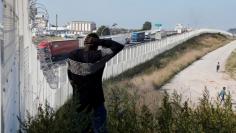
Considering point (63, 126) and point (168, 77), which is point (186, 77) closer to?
point (168, 77)

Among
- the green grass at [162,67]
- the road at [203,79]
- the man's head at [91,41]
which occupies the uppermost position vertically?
the man's head at [91,41]

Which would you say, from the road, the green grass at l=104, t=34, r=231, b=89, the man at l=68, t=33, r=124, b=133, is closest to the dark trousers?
the man at l=68, t=33, r=124, b=133

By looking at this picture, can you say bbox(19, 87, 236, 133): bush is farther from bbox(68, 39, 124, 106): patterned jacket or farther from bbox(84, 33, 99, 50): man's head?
bbox(84, 33, 99, 50): man's head

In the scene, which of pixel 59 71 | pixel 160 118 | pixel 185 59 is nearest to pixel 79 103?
pixel 160 118

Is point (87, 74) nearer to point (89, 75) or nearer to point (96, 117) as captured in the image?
point (89, 75)

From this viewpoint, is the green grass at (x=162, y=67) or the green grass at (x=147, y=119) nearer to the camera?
the green grass at (x=147, y=119)

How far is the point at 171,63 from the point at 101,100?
47812 mm

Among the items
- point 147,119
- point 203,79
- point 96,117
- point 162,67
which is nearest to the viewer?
point 147,119

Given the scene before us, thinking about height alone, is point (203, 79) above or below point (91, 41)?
below

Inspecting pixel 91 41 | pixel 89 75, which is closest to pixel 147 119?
pixel 89 75

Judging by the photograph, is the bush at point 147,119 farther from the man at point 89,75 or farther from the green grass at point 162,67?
→ the green grass at point 162,67

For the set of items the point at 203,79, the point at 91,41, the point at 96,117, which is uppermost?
the point at 91,41

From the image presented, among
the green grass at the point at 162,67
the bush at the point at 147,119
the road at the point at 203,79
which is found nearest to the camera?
the bush at the point at 147,119

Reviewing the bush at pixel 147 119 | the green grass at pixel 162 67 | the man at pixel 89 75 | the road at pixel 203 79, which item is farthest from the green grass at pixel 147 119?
the road at pixel 203 79
